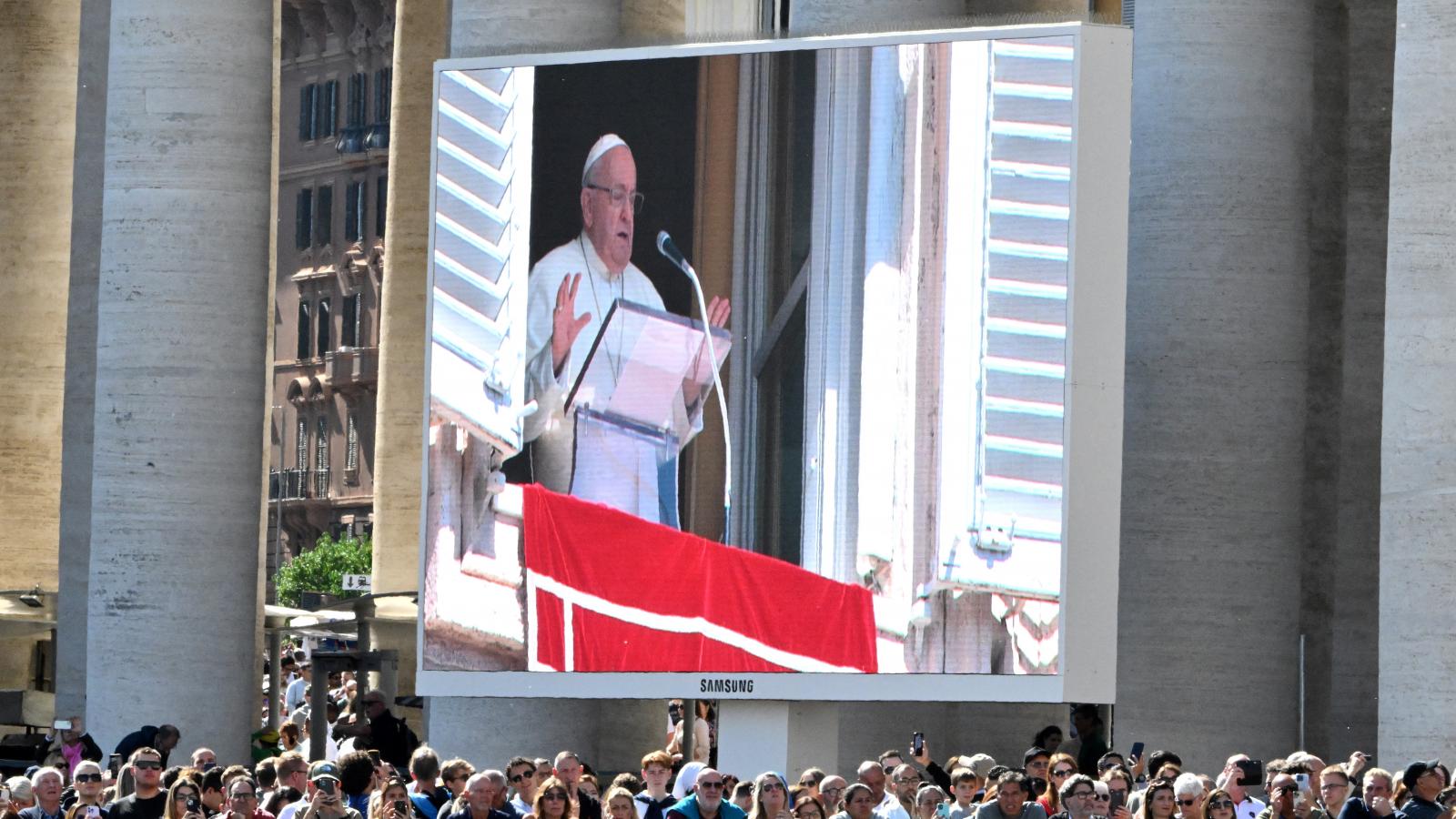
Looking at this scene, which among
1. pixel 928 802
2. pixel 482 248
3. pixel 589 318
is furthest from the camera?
pixel 482 248

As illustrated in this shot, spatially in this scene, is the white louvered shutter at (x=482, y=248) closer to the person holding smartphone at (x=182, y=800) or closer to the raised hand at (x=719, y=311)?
the raised hand at (x=719, y=311)

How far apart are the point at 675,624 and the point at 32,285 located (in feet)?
76.3

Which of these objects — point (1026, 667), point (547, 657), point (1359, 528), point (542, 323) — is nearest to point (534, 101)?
point (542, 323)

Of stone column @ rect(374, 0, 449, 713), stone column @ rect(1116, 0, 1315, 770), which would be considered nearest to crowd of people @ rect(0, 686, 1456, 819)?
stone column @ rect(1116, 0, 1315, 770)

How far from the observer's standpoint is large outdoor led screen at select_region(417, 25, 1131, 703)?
2662 centimetres

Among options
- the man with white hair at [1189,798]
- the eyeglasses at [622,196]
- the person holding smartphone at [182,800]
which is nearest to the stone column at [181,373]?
the eyeglasses at [622,196]

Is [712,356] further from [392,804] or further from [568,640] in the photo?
[392,804]

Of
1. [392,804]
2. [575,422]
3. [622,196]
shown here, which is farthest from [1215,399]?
[392,804]

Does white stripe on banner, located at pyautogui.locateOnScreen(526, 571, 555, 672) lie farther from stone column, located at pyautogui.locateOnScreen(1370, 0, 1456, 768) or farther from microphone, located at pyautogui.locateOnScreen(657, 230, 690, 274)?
stone column, located at pyautogui.locateOnScreen(1370, 0, 1456, 768)

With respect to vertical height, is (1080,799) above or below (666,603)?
below

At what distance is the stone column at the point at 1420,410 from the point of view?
24.7 meters

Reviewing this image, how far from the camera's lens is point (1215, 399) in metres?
30.6

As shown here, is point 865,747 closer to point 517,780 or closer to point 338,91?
point 517,780

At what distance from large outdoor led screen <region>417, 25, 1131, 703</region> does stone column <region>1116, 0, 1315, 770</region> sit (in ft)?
13.7
